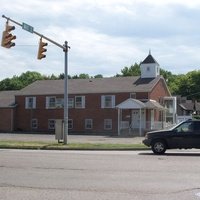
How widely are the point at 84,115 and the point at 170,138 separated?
124ft

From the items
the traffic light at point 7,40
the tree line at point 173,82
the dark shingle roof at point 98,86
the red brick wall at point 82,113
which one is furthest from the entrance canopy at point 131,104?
the tree line at point 173,82

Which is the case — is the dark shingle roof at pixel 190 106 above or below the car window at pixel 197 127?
above

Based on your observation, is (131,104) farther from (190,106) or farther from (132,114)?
(190,106)

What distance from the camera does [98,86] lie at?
6359 cm

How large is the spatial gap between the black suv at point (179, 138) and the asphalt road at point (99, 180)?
5438 mm

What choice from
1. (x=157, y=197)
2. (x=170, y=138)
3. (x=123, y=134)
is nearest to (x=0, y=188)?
(x=157, y=197)

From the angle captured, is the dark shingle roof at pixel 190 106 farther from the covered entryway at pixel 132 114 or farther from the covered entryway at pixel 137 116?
the covered entryway at pixel 132 114

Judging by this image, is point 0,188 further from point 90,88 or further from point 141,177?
point 90,88

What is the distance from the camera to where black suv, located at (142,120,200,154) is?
24.9 metres

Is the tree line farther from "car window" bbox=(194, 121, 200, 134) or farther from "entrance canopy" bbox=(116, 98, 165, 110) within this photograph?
"car window" bbox=(194, 121, 200, 134)

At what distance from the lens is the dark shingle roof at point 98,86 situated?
60.6 m

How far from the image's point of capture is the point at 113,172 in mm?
15750

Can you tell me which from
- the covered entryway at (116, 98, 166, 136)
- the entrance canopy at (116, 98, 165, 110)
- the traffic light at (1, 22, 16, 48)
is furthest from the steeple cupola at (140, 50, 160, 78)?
the traffic light at (1, 22, 16, 48)

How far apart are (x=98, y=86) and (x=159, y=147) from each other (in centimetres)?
3882
